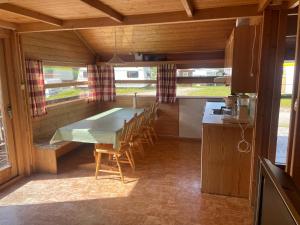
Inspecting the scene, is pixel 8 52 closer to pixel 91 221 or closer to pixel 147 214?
pixel 91 221

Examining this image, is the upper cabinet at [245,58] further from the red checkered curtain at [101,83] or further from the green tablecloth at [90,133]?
the red checkered curtain at [101,83]

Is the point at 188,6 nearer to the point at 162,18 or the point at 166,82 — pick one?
the point at 162,18

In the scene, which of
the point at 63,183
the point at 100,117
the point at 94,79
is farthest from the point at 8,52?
the point at 94,79

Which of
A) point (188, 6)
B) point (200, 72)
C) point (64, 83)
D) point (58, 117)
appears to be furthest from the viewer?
point (200, 72)

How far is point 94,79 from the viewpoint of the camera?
5.61 meters

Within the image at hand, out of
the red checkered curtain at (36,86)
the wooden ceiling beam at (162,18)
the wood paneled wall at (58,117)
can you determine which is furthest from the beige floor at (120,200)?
the wooden ceiling beam at (162,18)

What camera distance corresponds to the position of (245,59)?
263cm

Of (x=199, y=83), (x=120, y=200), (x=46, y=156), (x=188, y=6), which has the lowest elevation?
(x=120, y=200)

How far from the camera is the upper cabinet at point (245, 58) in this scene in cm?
259

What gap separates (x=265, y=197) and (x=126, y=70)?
198 inches

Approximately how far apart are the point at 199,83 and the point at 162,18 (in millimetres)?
2693

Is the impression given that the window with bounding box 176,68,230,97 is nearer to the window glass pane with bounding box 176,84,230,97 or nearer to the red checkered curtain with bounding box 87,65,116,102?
the window glass pane with bounding box 176,84,230,97

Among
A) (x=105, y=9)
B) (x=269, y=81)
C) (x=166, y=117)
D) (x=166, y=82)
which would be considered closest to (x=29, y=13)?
(x=105, y=9)

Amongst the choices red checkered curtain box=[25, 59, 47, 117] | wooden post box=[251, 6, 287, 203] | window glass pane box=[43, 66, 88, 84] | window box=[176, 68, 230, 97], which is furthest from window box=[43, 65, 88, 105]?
wooden post box=[251, 6, 287, 203]
